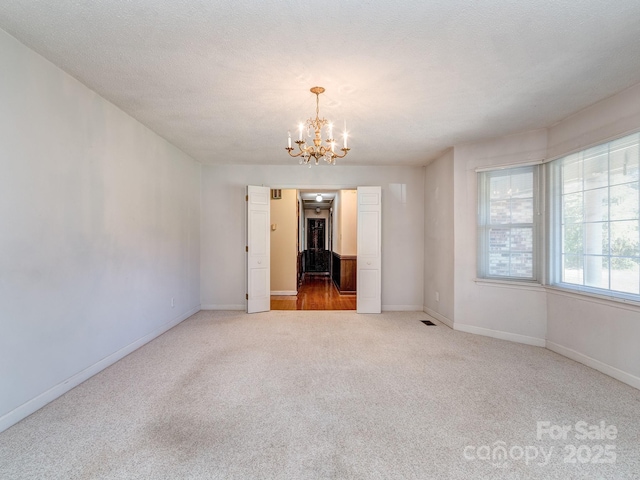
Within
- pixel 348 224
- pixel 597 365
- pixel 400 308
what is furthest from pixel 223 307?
pixel 597 365

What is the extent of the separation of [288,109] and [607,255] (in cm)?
352

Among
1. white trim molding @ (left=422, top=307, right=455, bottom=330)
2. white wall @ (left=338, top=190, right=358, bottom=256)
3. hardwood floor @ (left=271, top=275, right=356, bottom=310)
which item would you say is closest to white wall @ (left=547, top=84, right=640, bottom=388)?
white trim molding @ (left=422, top=307, right=455, bottom=330)

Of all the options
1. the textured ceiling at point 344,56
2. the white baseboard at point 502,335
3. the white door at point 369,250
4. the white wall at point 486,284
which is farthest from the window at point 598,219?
the white door at point 369,250

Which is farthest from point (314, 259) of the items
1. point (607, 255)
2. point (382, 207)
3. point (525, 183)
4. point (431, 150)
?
point (607, 255)

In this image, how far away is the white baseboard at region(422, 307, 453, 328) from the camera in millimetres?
4655

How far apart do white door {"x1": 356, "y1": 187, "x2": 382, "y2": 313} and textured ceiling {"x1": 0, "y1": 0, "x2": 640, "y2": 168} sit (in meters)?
1.87

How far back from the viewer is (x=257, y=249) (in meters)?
5.52

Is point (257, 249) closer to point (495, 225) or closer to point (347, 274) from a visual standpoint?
point (347, 274)

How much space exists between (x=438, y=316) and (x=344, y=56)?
414 centimetres

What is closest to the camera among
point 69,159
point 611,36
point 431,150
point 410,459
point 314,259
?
point 410,459

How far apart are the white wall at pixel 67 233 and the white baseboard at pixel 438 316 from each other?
407cm

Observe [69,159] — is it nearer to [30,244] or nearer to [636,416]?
[30,244]

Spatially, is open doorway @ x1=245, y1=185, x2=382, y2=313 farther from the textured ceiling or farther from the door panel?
the door panel

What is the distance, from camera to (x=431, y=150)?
4789 mm
